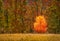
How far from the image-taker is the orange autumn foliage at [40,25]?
1258 mm

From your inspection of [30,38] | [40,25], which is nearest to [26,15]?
[40,25]

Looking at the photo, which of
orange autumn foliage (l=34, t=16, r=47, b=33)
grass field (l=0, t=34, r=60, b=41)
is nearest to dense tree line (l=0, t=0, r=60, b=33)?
orange autumn foliage (l=34, t=16, r=47, b=33)

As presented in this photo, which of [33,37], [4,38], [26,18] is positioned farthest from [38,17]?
[4,38]

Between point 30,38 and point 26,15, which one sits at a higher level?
point 26,15

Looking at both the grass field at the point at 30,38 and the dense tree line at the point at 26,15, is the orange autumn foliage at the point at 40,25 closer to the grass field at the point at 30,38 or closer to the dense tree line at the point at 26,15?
the dense tree line at the point at 26,15

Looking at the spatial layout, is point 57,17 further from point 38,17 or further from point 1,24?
point 1,24

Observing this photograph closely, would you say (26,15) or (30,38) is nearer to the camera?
(30,38)

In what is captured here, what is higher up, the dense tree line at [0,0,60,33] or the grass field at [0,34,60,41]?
the dense tree line at [0,0,60,33]

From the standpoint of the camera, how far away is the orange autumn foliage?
1258 mm

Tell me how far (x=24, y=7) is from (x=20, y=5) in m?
0.04

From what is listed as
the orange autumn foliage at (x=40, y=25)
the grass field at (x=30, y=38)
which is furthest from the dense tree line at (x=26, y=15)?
the grass field at (x=30, y=38)

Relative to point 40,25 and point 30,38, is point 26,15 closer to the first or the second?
point 40,25

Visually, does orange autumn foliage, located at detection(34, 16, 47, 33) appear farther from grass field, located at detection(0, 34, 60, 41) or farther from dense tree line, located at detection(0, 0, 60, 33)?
grass field, located at detection(0, 34, 60, 41)

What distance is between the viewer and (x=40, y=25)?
1253mm
